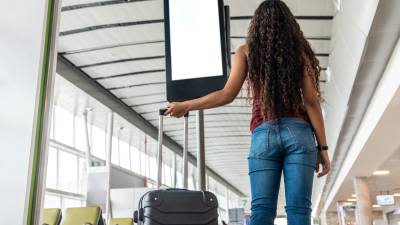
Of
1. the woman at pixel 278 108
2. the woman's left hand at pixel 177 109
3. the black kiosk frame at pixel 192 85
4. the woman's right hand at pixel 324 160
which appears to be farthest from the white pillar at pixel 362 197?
the woman's left hand at pixel 177 109

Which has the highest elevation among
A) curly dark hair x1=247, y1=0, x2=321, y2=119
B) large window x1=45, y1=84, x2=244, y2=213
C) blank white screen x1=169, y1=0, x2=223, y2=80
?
large window x1=45, y1=84, x2=244, y2=213

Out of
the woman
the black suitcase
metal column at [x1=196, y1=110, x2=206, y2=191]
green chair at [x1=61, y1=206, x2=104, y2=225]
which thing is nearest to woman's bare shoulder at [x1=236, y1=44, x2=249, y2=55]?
the woman

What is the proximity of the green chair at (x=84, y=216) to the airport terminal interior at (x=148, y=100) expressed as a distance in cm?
1

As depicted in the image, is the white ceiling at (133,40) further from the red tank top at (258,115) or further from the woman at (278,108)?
the red tank top at (258,115)

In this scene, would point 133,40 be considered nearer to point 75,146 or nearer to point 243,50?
point 75,146

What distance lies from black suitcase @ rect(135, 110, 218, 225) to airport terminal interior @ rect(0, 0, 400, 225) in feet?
3.04

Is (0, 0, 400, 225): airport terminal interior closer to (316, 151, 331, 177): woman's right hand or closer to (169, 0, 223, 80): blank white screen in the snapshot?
(169, 0, 223, 80): blank white screen

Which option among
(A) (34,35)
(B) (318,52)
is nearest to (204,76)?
(A) (34,35)

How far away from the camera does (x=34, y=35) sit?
4.15 feet

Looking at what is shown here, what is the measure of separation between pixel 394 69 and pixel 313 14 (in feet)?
6.48

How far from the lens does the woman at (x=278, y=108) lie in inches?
62.5

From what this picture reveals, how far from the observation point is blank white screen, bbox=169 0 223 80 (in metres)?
2.40

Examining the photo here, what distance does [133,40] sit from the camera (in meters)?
8.78

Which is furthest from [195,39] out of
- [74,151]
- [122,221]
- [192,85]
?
[74,151]
